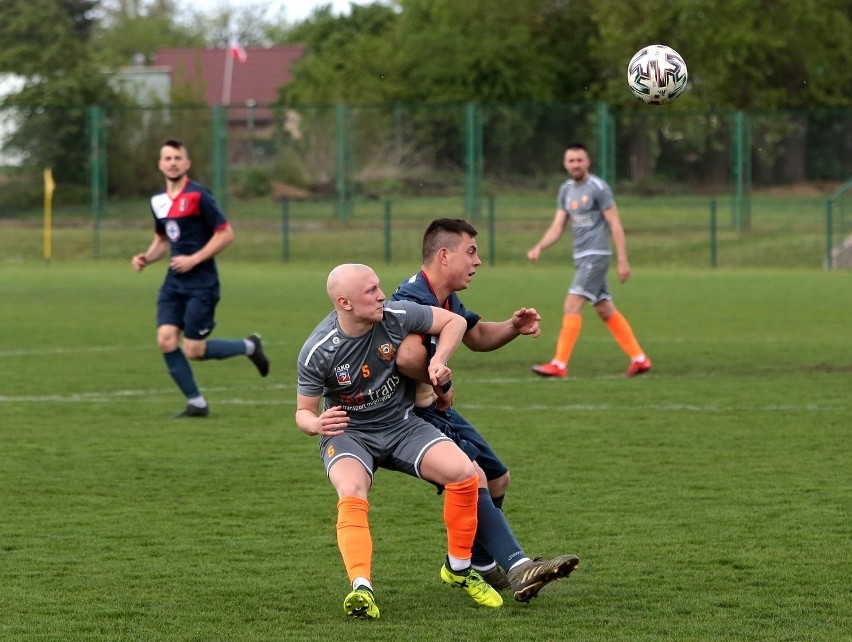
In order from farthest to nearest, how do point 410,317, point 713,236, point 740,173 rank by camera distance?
point 740,173, point 713,236, point 410,317

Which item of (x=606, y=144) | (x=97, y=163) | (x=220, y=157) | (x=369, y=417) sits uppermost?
(x=606, y=144)

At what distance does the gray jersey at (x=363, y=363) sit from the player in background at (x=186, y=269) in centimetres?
501

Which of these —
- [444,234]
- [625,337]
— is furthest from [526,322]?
[625,337]

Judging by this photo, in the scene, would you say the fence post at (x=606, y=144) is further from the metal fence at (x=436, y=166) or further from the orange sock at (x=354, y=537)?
the orange sock at (x=354, y=537)

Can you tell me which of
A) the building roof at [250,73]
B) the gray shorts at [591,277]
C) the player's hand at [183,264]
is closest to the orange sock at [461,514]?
the player's hand at [183,264]

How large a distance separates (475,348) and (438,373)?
639 millimetres

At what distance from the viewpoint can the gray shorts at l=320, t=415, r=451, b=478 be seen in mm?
5527

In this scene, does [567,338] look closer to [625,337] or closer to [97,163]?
[625,337]

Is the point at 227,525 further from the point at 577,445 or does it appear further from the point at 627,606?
the point at 577,445

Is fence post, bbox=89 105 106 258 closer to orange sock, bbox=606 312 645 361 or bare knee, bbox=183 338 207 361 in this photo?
orange sock, bbox=606 312 645 361

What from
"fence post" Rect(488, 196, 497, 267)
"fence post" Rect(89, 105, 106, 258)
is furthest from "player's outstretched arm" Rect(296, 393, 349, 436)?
"fence post" Rect(89, 105, 106, 258)

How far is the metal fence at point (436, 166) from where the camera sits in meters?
32.5

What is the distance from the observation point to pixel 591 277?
1288 cm

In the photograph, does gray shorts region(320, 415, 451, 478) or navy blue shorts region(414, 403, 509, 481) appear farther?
navy blue shorts region(414, 403, 509, 481)
